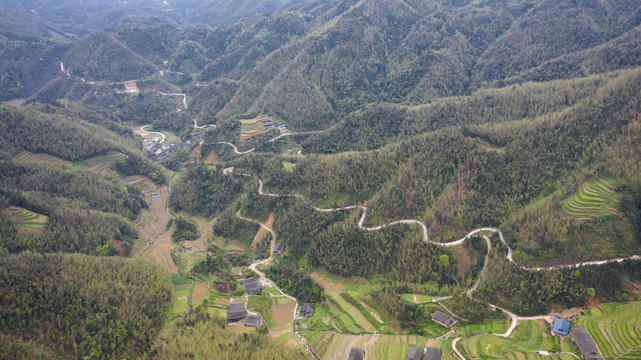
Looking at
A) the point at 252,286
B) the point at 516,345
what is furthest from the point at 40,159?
the point at 516,345

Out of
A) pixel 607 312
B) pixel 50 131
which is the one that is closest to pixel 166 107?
pixel 50 131

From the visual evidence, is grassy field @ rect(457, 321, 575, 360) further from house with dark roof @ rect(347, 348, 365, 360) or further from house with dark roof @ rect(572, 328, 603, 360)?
house with dark roof @ rect(347, 348, 365, 360)

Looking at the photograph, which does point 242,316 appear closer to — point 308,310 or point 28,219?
point 308,310

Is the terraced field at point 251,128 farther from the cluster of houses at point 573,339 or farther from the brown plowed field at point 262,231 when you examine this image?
the cluster of houses at point 573,339

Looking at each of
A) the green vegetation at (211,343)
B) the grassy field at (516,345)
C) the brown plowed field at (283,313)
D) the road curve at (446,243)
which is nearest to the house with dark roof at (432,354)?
the grassy field at (516,345)

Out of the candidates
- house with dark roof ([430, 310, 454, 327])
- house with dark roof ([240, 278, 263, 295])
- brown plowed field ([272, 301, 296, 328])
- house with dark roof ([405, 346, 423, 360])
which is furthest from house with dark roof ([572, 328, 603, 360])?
house with dark roof ([240, 278, 263, 295])

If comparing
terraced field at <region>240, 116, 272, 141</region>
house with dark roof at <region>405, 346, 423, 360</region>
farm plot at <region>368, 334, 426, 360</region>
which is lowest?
farm plot at <region>368, 334, 426, 360</region>

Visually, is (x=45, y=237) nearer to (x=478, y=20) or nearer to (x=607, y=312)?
(x=607, y=312)
